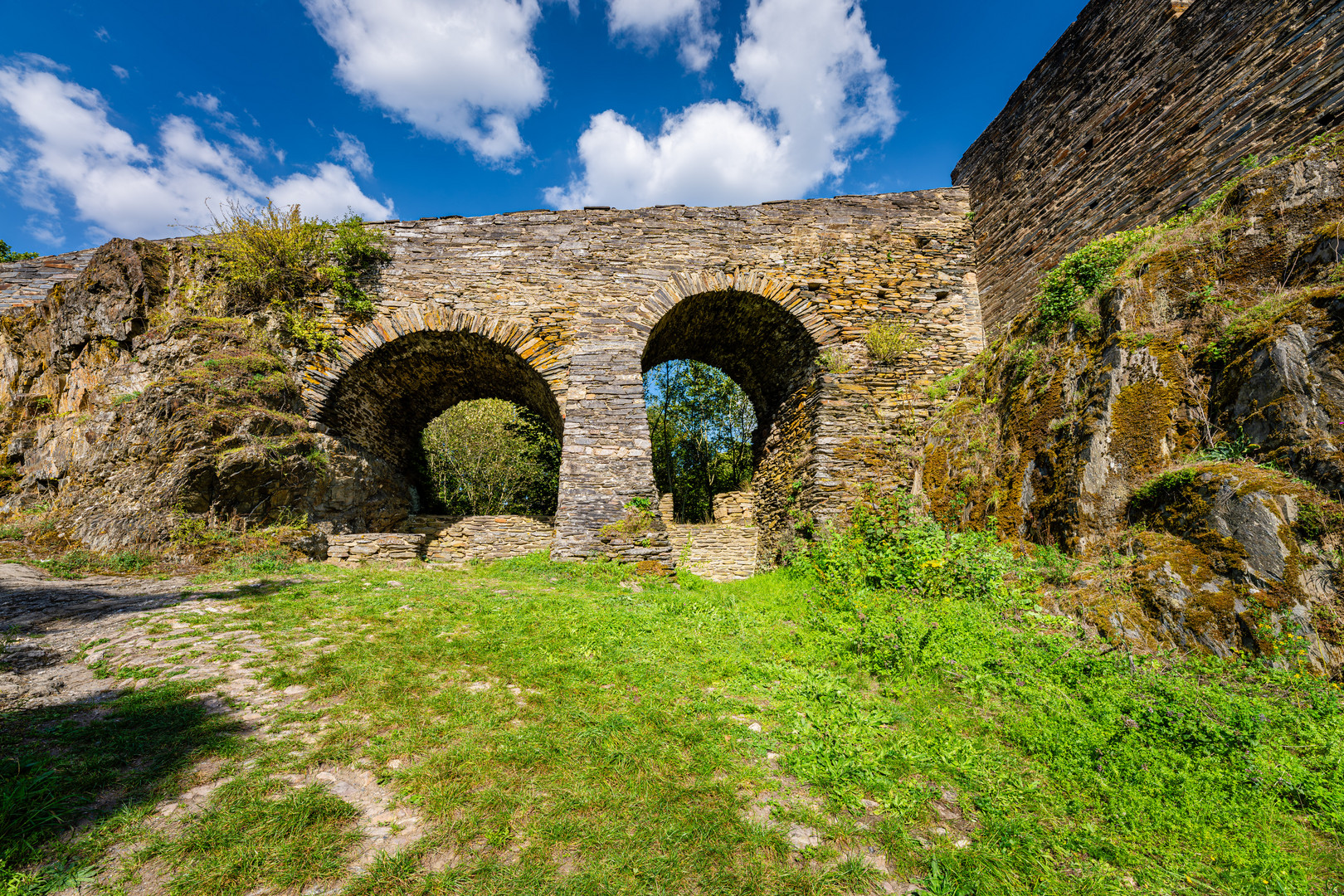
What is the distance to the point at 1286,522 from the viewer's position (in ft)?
11.0

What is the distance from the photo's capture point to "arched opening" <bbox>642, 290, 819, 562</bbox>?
28.9 ft

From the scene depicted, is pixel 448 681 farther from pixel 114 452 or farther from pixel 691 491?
pixel 691 491

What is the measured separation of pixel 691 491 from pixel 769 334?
1231cm

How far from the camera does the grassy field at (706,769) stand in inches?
72.9

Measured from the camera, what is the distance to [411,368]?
9125 mm

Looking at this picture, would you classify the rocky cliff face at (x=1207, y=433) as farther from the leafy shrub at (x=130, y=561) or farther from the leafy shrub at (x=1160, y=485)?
the leafy shrub at (x=130, y=561)

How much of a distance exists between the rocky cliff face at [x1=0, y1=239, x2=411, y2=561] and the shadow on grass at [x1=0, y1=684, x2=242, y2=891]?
497 centimetres

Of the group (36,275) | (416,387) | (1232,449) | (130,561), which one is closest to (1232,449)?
(1232,449)

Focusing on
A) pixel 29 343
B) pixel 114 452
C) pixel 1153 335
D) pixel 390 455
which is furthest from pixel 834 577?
pixel 29 343

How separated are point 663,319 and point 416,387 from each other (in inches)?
203

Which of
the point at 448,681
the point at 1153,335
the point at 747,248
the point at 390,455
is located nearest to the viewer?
the point at 448,681

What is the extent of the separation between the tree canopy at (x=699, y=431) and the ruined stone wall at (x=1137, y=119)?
495 inches

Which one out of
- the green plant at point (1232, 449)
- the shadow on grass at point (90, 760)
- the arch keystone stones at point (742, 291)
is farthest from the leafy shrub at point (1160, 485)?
the shadow on grass at point (90, 760)

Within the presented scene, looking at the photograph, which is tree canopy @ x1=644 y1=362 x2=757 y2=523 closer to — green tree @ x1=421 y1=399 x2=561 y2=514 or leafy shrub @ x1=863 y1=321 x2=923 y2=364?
green tree @ x1=421 y1=399 x2=561 y2=514
